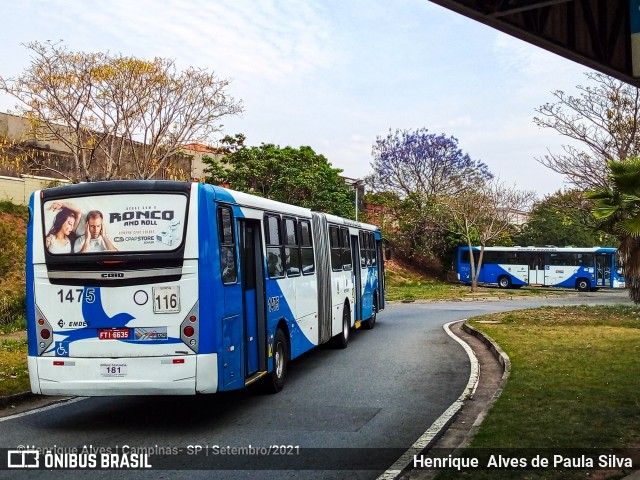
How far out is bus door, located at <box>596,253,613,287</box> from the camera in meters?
45.2

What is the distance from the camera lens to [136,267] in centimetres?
819

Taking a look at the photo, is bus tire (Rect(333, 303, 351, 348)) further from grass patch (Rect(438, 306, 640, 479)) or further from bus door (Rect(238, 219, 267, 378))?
bus door (Rect(238, 219, 267, 378))

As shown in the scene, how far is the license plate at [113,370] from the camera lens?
808 cm

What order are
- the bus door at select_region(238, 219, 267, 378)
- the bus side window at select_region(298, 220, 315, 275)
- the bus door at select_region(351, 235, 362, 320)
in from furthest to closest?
the bus door at select_region(351, 235, 362, 320)
the bus side window at select_region(298, 220, 315, 275)
the bus door at select_region(238, 219, 267, 378)

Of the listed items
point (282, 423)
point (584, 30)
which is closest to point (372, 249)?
point (584, 30)

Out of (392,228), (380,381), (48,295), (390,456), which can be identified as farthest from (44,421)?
(392,228)

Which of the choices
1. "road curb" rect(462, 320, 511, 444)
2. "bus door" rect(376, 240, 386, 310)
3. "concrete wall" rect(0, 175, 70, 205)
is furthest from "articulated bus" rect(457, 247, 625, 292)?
"concrete wall" rect(0, 175, 70, 205)

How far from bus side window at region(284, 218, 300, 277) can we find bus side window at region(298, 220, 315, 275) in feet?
1.08

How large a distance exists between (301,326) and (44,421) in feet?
15.7

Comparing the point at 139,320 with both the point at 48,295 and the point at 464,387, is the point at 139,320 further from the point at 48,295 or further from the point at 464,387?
the point at 464,387

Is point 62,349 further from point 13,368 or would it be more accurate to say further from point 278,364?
point 13,368

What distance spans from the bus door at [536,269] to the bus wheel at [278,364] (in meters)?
39.9

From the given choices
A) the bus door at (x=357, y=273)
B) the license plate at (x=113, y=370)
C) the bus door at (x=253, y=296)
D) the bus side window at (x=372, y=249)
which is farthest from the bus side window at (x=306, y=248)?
the bus side window at (x=372, y=249)

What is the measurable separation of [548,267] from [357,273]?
108ft
